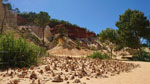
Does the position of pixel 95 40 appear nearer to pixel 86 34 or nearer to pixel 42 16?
pixel 86 34

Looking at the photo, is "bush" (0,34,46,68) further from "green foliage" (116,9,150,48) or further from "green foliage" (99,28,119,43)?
"green foliage" (99,28,119,43)

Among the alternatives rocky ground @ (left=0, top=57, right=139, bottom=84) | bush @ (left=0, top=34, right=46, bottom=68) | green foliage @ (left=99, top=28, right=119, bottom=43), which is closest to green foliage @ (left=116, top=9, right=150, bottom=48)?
A: green foliage @ (left=99, top=28, right=119, bottom=43)

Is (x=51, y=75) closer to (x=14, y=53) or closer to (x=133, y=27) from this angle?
(x=14, y=53)

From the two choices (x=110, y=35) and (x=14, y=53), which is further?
(x=110, y=35)

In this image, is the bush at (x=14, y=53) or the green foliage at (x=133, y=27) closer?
the bush at (x=14, y=53)

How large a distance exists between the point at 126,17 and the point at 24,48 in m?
19.3

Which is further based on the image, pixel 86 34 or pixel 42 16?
pixel 86 34

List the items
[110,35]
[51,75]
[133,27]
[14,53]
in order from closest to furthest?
[51,75] < [14,53] < [133,27] < [110,35]

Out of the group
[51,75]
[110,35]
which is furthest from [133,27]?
[51,75]

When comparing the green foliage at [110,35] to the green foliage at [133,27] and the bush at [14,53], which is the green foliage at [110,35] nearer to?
the green foliage at [133,27]

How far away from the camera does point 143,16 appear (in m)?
18.0

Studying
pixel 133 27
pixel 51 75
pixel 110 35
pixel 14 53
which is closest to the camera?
pixel 51 75

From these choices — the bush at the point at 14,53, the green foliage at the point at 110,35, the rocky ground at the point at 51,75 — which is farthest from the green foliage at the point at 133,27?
the bush at the point at 14,53

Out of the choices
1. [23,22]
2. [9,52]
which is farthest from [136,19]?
[23,22]
